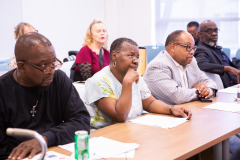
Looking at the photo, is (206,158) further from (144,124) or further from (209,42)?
(209,42)

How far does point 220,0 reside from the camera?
20.2ft

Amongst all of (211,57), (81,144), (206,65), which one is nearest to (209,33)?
(211,57)

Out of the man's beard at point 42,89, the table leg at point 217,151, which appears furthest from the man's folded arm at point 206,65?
the man's beard at point 42,89

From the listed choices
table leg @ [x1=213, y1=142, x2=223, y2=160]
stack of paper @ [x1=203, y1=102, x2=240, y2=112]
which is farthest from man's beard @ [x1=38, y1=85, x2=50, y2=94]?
stack of paper @ [x1=203, y1=102, x2=240, y2=112]

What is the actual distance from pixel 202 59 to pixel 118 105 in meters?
2.09

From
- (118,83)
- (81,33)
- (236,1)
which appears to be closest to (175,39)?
(118,83)

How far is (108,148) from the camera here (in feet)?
4.91

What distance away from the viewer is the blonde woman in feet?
13.6

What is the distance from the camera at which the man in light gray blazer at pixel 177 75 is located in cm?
260

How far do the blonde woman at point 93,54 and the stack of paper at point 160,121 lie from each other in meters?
2.13

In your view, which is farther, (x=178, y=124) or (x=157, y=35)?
(x=157, y=35)

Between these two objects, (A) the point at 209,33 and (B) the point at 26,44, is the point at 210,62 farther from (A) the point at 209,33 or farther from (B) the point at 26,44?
(B) the point at 26,44

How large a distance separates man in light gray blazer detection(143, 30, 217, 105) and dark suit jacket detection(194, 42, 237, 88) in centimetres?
57

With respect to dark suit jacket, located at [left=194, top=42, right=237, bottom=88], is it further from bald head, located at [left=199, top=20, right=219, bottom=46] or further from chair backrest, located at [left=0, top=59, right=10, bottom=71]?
chair backrest, located at [left=0, top=59, right=10, bottom=71]
